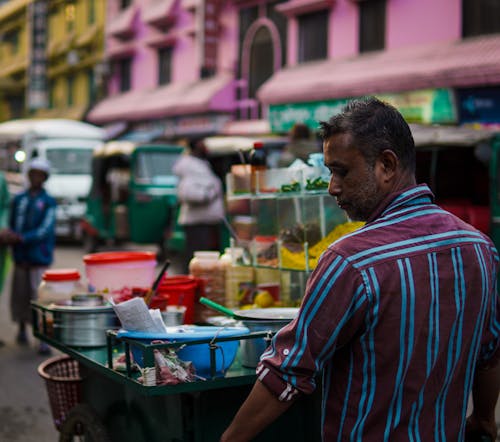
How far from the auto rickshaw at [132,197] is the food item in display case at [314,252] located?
9914mm

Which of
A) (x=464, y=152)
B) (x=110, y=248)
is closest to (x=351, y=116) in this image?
(x=464, y=152)

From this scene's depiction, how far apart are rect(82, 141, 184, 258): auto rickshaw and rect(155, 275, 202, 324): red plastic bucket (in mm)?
9772

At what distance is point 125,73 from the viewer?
29844 mm

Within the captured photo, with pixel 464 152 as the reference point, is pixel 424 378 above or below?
Answer: below

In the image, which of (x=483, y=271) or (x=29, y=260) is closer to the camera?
(x=483, y=271)

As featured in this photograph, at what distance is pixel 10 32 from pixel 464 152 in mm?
33715

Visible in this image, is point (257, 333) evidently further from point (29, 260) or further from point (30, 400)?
point (29, 260)

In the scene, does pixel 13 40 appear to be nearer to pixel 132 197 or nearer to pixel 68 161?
pixel 68 161

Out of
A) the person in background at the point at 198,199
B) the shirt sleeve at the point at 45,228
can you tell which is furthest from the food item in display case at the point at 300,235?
the person in background at the point at 198,199

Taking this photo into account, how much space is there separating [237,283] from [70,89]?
30945 mm

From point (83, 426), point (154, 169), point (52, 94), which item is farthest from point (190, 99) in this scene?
point (83, 426)

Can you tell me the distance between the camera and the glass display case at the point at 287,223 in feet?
12.9

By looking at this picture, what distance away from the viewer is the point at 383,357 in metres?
2.05

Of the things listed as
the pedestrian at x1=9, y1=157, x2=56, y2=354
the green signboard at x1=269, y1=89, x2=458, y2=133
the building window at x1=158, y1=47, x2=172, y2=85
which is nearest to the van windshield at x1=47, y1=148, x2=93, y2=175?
the green signboard at x1=269, y1=89, x2=458, y2=133
